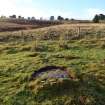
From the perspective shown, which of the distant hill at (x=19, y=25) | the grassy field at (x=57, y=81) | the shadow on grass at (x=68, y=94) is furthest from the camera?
the distant hill at (x=19, y=25)

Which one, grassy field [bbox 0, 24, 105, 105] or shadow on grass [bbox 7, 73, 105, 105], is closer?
shadow on grass [bbox 7, 73, 105, 105]

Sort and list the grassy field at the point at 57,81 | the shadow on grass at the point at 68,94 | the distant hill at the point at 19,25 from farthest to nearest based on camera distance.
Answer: the distant hill at the point at 19,25, the grassy field at the point at 57,81, the shadow on grass at the point at 68,94

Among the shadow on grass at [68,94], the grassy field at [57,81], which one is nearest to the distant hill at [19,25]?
the grassy field at [57,81]

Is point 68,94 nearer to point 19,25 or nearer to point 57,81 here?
point 57,81

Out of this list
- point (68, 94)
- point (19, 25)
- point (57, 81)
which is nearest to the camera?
point (68, 94)

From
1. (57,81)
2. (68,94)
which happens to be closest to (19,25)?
(57,81)

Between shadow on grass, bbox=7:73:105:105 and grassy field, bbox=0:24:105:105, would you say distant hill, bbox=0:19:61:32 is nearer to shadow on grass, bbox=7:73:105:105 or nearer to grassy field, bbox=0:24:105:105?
grassy field, bbox=0:24:105:105

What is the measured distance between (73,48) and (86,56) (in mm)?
3622

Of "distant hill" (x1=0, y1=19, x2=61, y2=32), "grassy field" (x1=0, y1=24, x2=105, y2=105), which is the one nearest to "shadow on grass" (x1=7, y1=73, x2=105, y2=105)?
"grassy field" (x1=0, y1=24, x2=105, y2=105)

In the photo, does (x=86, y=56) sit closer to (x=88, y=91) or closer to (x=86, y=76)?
(x=86, y=76)

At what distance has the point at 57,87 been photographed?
47.6ft

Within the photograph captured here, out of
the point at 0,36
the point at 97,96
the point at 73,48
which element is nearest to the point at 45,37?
the point at 0,36

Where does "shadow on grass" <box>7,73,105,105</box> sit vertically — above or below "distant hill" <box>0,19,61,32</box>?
above

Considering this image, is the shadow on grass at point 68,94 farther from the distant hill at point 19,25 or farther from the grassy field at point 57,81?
the distant hill at point 19,25
